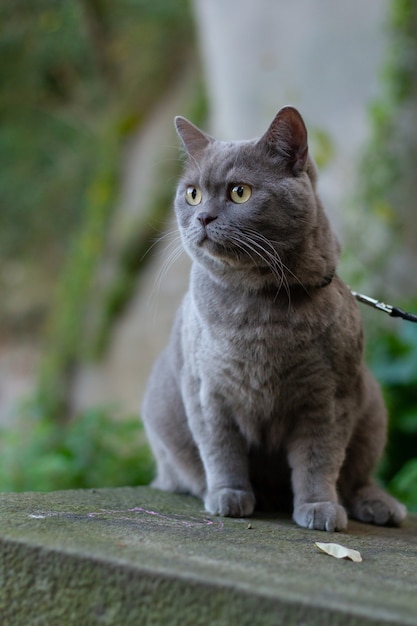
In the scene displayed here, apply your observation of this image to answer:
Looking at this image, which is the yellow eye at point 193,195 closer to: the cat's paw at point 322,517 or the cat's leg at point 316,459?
the cat's leg at point 316,459

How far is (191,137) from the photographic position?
6.82 feet

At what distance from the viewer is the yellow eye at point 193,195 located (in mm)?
1968

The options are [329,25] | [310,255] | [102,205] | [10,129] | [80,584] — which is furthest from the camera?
[10,129]

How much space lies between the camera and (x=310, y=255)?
6.21 feet

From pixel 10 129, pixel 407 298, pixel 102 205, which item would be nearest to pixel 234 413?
pixel 407 298

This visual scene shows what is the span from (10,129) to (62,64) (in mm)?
801

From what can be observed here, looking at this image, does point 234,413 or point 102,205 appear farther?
point 102,205

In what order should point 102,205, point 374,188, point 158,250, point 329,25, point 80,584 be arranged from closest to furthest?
1. point 80,584
2. point 374,188
3. point 329,25
4. point 158,250
5. point 102,205

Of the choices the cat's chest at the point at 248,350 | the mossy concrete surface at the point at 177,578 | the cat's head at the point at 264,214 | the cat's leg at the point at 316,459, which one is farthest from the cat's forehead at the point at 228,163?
the mossy concrete surface at the point at 177,578

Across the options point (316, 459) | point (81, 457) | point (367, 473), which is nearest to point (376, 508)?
point (367, 473)

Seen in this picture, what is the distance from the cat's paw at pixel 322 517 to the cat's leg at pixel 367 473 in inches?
12.3

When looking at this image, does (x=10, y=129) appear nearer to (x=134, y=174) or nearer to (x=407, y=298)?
(x=134, y=174)

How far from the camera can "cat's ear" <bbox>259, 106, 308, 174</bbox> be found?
6.07 feet

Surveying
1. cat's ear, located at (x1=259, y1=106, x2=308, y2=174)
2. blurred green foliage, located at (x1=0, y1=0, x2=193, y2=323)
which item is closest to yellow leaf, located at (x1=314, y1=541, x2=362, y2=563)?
cat's ear, located at (x1=259, y1=106, x2=308, y2=174)
